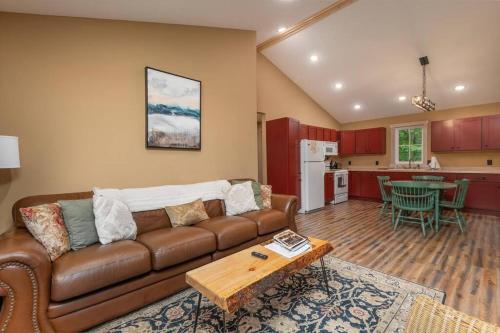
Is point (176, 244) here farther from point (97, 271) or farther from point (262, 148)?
point (262, 148)

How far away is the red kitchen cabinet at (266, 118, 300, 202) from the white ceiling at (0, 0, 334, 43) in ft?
5.97

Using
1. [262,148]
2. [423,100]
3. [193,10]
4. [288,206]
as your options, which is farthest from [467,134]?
[193,10]

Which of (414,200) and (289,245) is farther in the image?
(414,200)

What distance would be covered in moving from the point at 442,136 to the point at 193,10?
5.96 meters

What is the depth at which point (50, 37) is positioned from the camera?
2346mm

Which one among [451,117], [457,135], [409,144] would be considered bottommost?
[409,144]

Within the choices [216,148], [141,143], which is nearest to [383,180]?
[216,148]

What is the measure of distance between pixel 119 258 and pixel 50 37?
2.31 metres

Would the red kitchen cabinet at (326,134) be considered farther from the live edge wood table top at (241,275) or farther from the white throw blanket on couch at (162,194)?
the live edge wood table top at (241,275)


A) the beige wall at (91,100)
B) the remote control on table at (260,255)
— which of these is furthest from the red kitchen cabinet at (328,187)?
the remote control on table at (260,255)

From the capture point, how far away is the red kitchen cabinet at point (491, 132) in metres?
4.79

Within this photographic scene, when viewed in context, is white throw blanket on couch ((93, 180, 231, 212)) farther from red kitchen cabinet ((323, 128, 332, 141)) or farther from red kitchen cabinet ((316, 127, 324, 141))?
red kitchen cabinet ((323, 128, 332, 141))

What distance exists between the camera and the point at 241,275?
155cm

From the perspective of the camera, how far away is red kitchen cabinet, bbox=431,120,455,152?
536cm
